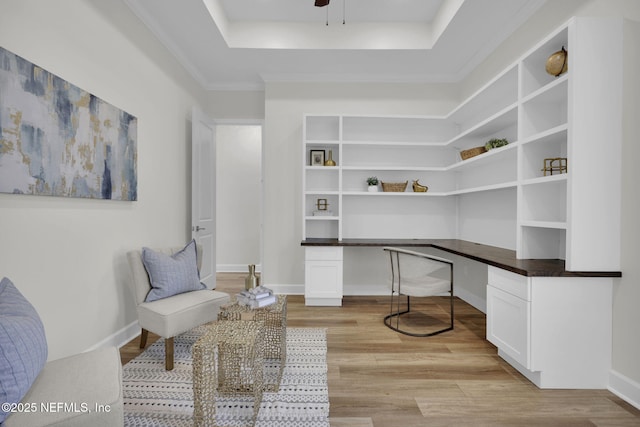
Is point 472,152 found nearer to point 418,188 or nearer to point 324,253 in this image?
point 418,188

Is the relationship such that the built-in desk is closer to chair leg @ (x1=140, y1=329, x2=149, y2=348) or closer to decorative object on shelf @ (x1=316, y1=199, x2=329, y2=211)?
decorative object on shelf @ (x1=316, y1=199, x2=329, y2=211)

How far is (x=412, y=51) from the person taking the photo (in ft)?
12.2

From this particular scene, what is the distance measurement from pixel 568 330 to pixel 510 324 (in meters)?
0.33

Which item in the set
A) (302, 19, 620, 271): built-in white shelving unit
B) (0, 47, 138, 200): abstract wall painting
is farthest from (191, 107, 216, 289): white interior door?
(302, 19, 620, 271): built-in white shelving unit

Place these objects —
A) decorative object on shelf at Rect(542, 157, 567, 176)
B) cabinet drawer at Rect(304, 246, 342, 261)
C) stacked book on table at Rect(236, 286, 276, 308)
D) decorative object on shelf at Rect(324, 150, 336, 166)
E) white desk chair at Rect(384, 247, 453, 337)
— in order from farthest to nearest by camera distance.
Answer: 1. decorative object on shelf at Rect(324, 150, 336, 166)
2. cabinet drawer at Rect(304, 246, 342, 261)
3. white desk chair at Rect(384, 247, 453, 337)
4. decorative object on shelf at Rect(542, 157, 567, 176)
5. stacked book on table at Rect(236, 286, 276, 308)

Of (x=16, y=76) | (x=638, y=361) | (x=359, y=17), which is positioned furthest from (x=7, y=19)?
(x=638, y=361)

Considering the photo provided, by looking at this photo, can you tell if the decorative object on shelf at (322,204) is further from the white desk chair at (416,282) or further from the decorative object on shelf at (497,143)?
the decorative object on shelf at (497,143)

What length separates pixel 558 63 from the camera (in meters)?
2.24

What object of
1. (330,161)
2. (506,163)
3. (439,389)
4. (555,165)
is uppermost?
(330,161)

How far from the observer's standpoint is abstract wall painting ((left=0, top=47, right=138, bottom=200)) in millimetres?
1717

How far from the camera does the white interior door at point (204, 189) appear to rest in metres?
3.94

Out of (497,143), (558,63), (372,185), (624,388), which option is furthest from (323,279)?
(558,63)

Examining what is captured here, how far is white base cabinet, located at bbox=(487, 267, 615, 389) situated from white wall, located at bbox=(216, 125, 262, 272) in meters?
4.70

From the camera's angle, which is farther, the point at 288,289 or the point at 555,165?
the point at 288,289
